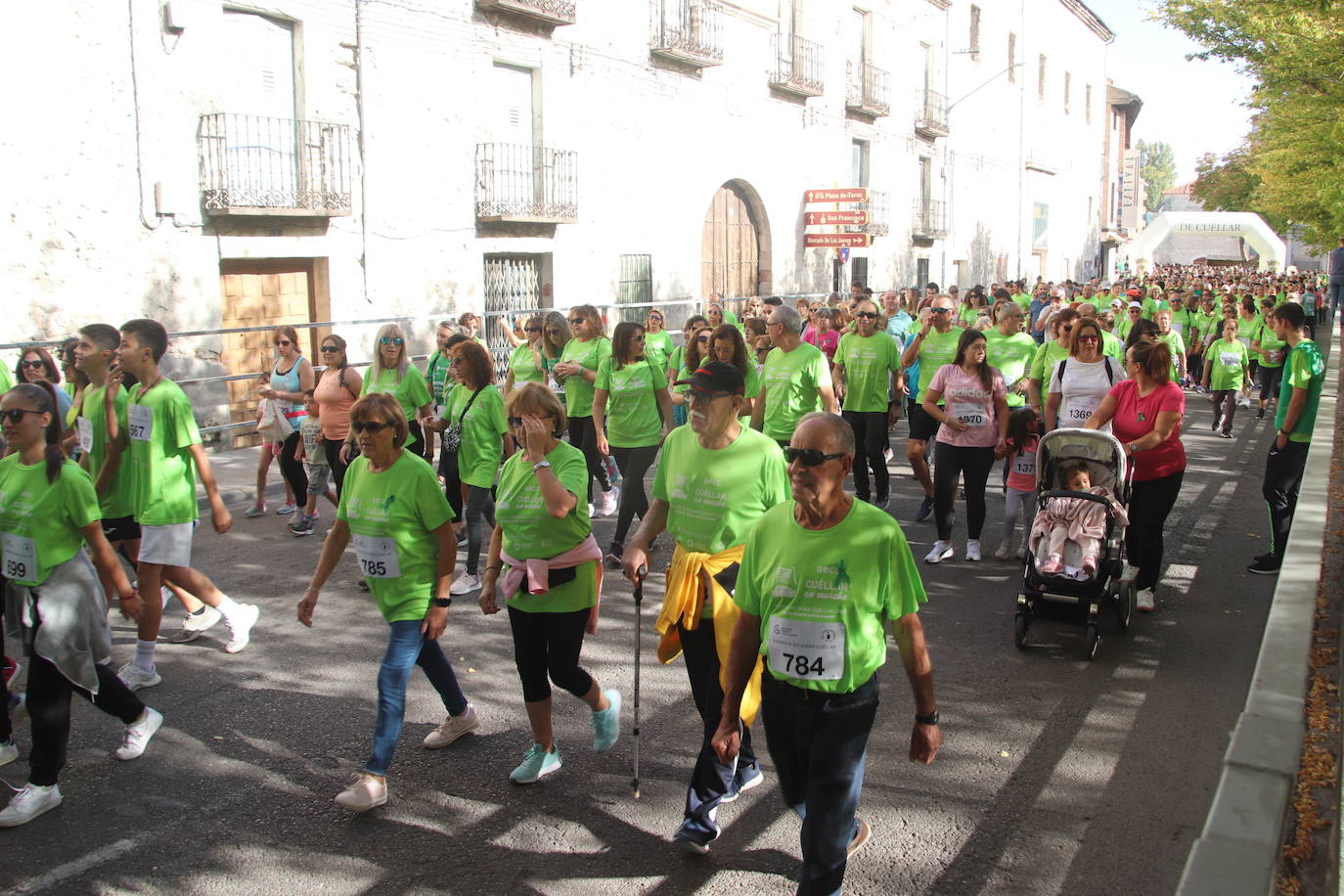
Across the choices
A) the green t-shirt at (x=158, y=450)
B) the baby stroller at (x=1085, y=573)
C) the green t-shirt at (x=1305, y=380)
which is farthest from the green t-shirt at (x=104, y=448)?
the green t-shirt at (x=1305, y=380)

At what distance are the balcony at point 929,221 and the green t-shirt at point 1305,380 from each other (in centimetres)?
2604

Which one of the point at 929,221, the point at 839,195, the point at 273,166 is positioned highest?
the point at 929,221

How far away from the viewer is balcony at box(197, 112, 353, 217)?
1377cm

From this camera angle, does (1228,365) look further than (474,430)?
Yes

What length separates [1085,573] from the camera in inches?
247

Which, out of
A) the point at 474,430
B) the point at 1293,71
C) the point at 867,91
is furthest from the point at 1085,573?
the point at 867,91

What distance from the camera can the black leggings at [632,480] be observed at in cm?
787

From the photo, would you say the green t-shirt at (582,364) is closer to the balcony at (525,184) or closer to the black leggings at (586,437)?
the black leggings at (586,437)

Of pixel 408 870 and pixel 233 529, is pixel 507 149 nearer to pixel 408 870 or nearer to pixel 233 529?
pixel 233 529

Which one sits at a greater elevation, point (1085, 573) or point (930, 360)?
point (930, 360)

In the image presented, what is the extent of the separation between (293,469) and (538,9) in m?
11.0

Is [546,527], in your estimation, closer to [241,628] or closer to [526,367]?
[241,628]

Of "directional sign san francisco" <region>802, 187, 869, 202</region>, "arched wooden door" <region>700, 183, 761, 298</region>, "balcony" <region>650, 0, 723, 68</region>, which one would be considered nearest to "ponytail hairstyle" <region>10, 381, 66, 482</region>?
"balcony" <region>650, 0, 723, 68</region>

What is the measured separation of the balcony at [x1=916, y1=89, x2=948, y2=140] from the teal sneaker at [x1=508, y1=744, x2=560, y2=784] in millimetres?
30945
